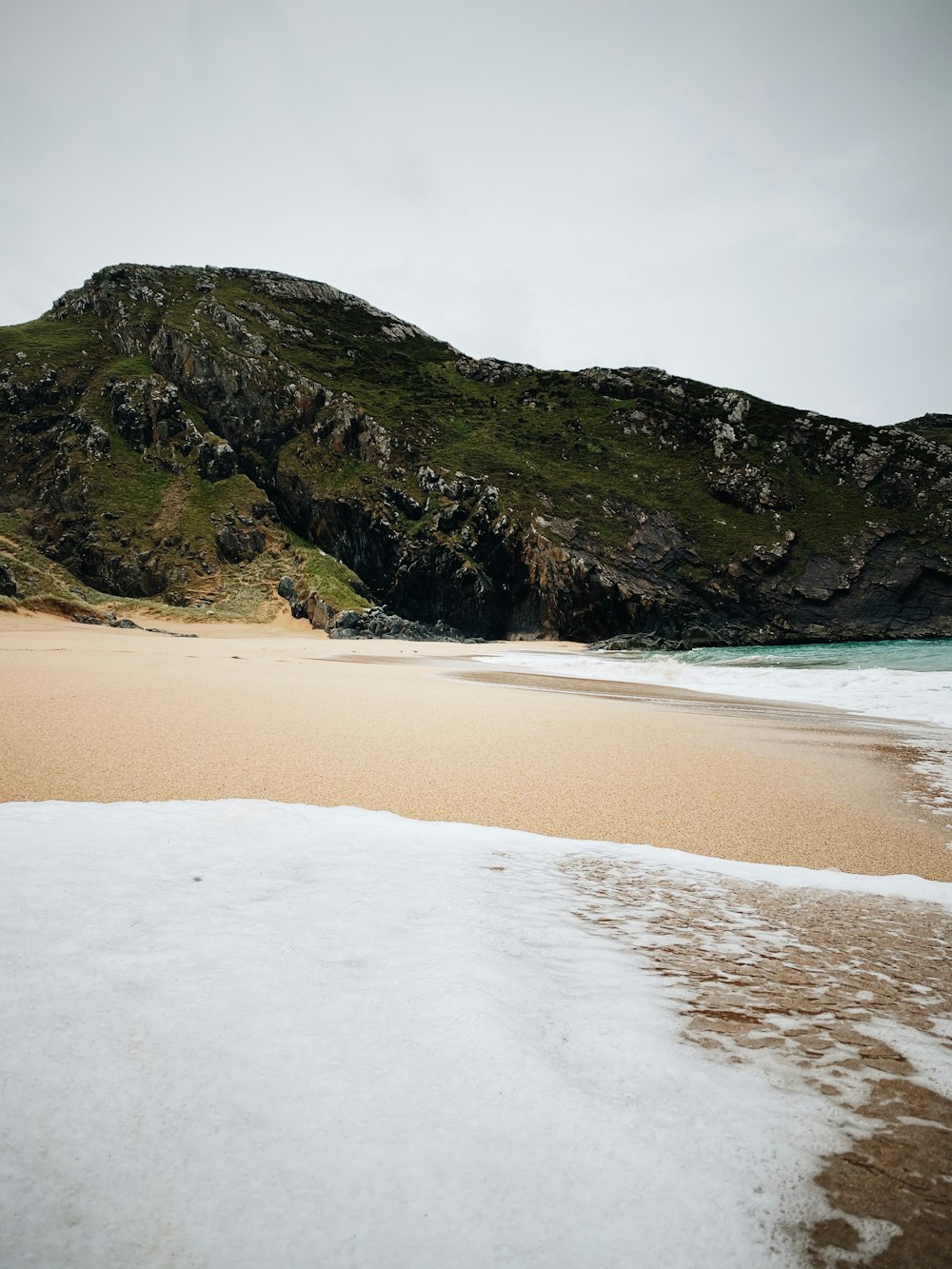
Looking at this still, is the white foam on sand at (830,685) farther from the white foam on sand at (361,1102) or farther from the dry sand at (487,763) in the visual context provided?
the white foam on sand at (361,1102)

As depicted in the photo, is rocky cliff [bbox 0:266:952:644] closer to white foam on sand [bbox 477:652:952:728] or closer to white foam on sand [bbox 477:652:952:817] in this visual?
white foam on sand [bbox 477:652:952:728]

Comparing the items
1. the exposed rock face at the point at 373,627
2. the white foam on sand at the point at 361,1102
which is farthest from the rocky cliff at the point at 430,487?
the white foam on sand at the point at 361,1102

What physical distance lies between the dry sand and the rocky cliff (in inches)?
972

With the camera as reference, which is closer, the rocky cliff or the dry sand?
the dry sand

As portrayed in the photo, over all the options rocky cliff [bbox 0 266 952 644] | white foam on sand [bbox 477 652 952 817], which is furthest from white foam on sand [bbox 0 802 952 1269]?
rocky cliff [bbox 0 266 952 644]

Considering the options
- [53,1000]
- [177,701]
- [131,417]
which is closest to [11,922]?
[53,1000]

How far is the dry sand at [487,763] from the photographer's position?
3.02 metres

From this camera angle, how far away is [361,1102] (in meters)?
0.90

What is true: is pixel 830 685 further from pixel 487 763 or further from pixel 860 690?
pixel 487 763

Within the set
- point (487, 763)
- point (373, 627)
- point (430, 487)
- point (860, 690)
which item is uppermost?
point (430, 487)

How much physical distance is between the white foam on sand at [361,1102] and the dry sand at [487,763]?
64.0 inches

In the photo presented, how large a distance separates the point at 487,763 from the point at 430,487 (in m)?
38.5

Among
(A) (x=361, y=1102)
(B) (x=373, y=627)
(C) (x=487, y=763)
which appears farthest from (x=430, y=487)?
(A) (x=361, y=1102)

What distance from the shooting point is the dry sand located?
3021 mm
